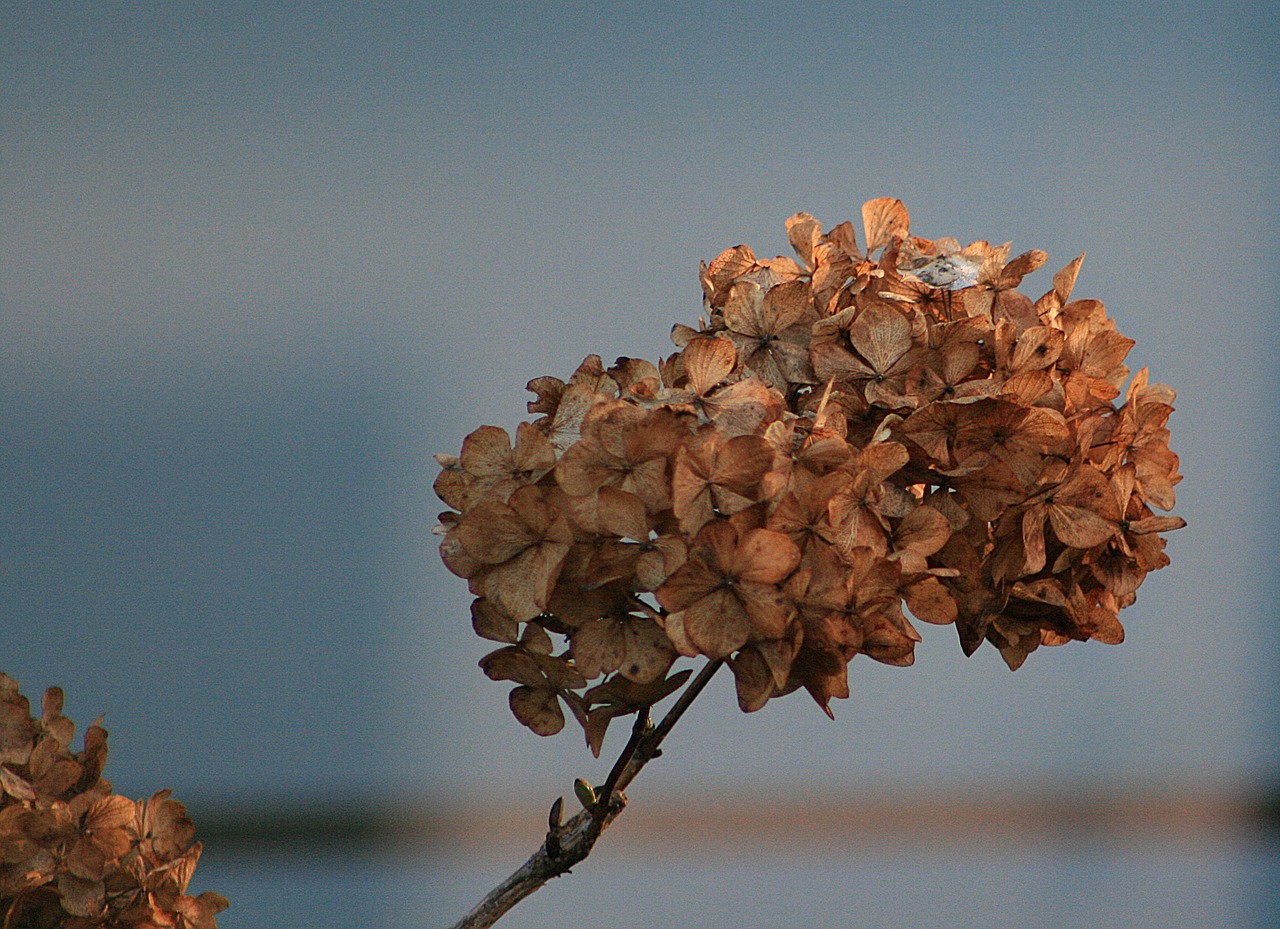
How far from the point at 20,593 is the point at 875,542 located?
1.08 meters

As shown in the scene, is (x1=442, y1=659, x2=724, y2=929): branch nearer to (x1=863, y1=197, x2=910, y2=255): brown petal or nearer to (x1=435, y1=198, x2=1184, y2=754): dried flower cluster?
(x1=435, y1=198, x2=1184, y2=754): dried flower cluster

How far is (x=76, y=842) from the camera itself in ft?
1.23

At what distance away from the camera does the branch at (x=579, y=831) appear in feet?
1.19

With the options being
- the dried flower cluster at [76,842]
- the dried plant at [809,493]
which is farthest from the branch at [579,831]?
the dried flower cluster at [76,842]

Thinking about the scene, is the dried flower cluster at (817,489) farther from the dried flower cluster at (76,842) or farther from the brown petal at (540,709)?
the dried flower cluster at (76,842)

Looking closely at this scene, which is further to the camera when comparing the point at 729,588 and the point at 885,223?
the point at 885,223

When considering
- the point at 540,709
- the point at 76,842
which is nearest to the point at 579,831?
the point at 540,709

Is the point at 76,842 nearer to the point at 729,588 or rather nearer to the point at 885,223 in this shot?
the point at 729,588

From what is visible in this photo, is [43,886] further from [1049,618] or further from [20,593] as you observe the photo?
[20,593]

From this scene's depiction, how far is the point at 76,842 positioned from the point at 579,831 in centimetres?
17

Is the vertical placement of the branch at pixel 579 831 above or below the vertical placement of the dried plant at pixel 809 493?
below

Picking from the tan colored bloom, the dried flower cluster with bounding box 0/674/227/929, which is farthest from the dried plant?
the dried flower cluster with bounding box 0/674/227/929

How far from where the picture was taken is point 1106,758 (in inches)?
50.6

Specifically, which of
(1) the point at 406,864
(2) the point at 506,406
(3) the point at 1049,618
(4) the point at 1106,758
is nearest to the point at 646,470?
(3) the point at 1049,618
